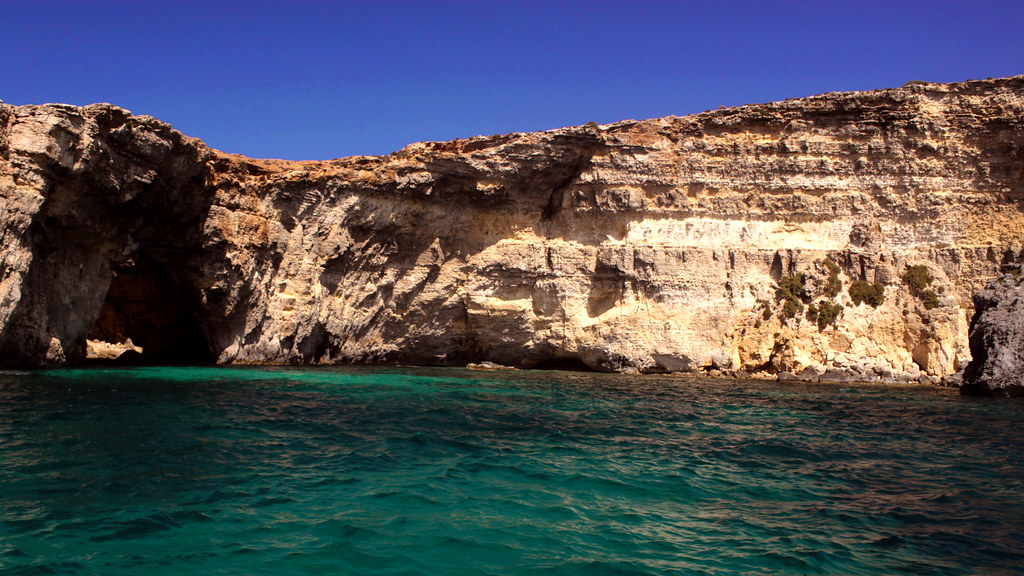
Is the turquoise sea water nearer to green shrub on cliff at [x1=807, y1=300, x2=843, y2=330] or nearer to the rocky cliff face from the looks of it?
the rocky cliff face

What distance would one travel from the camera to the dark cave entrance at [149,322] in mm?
30422

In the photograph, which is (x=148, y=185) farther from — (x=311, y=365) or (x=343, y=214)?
(x=311, y=365)

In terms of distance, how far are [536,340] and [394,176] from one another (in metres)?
10.1

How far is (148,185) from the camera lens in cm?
2342

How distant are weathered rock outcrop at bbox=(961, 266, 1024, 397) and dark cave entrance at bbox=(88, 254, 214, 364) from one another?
1207 inches

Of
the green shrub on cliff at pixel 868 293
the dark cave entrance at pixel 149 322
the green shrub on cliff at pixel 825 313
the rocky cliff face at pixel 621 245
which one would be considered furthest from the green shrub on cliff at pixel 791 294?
the dark cave entrance at pixel 149 322

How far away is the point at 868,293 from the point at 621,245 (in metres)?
10.9

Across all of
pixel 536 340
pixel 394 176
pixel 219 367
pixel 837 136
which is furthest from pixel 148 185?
pixel 837 136

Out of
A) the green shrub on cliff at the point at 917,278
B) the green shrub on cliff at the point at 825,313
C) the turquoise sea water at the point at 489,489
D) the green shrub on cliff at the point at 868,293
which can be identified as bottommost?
the turquoise sea water at the point at 489,489

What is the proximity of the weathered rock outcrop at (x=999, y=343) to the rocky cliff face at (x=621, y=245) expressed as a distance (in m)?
4.22

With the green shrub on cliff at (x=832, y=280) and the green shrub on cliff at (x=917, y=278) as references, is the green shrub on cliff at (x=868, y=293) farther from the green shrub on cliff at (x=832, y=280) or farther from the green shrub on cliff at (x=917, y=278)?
the green shrub on cliff at (x=917, y=278)

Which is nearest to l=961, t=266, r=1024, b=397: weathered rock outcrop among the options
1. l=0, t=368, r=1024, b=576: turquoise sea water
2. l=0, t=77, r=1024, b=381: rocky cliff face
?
l=0, t=77, r=1024, b=381: rocky cliff face

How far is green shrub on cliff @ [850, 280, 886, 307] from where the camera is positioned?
28.1 metres

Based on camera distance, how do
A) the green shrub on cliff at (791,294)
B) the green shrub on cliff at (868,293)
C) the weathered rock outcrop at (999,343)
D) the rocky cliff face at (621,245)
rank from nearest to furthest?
the weathered rock outcrop at (999,343) → the rocky cliff face at (621,245) → the green shrub on cliff at (868,293) → the green shrub on cliff at (791,294)
